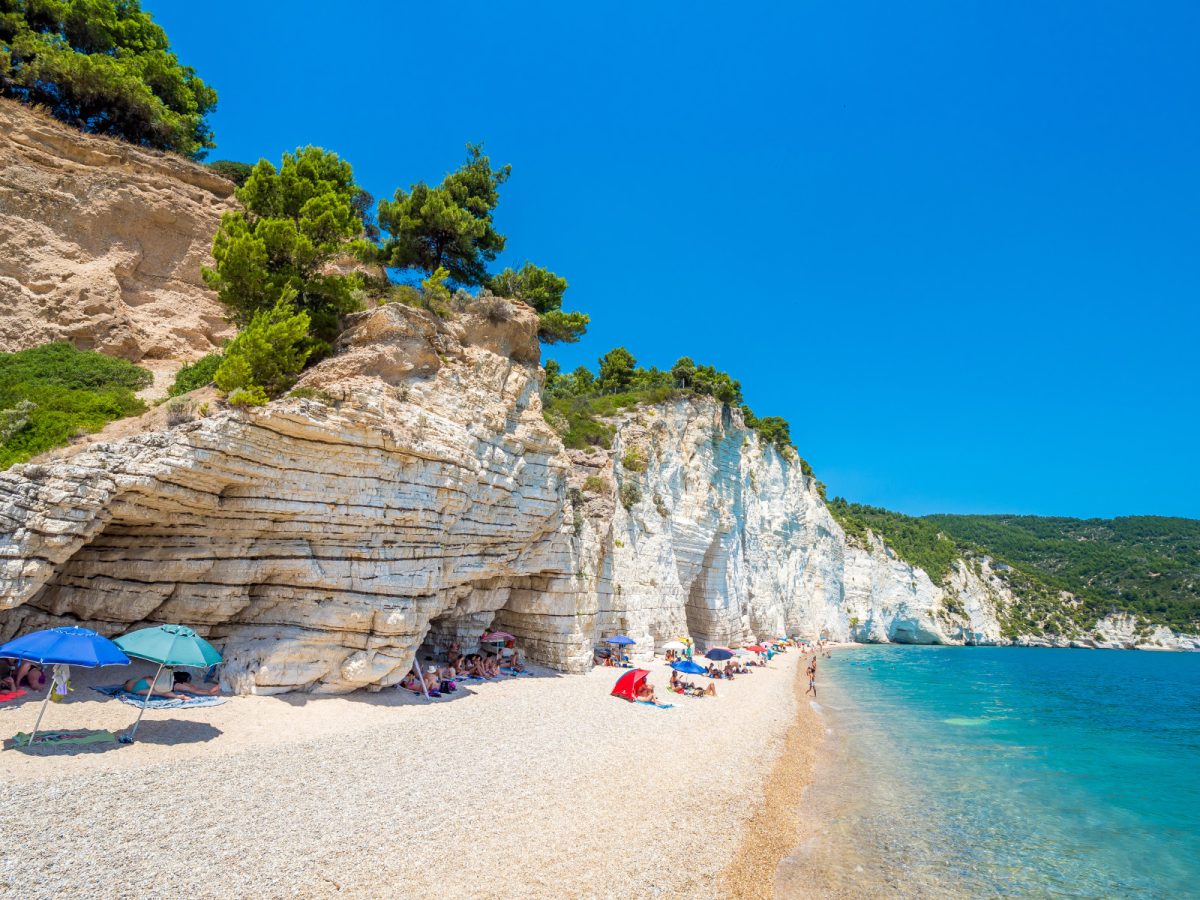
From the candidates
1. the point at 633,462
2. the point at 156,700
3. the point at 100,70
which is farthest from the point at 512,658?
the point at 100,70

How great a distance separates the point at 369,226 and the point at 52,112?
11.8 meters

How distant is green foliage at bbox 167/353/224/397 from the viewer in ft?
56.9

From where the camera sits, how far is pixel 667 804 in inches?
416

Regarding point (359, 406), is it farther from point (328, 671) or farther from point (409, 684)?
point (409, 684)

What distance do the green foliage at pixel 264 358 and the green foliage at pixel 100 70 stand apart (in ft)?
53.6

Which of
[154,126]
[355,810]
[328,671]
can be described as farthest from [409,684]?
[154,126]

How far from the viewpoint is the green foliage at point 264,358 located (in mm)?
13664

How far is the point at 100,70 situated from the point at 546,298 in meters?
18.9

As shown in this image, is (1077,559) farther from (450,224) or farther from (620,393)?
(450,224)

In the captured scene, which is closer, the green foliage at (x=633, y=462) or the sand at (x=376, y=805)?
the sand at (x=376, y=805)

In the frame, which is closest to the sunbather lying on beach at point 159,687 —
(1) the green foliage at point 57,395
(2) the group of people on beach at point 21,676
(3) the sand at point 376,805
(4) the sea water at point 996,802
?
(3) the sand at point 376,805

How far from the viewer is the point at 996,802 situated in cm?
1302

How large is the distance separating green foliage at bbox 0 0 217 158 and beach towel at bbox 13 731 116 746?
81.0 ft

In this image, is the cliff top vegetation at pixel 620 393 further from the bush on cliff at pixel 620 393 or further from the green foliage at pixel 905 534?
the green foliage at pixel 905 534
